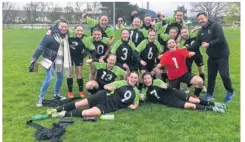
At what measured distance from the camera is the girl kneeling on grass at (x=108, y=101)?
6633 mm

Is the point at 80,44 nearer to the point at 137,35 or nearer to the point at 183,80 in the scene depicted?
the point at 137,35

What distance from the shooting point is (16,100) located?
26.2 ft

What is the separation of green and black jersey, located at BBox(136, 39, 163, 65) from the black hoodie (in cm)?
119

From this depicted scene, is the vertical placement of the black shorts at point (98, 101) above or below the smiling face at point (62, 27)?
below

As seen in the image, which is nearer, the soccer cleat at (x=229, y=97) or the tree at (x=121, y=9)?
the soccer cleat at (x=229, y=97)

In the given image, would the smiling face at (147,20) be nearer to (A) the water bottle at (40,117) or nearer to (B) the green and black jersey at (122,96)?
(B) the green and black jersey at (122,96)

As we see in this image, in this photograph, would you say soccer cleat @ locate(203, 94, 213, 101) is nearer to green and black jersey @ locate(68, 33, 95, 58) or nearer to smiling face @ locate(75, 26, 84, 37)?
green and black jersey @ locate(68, 33, 95, 58)

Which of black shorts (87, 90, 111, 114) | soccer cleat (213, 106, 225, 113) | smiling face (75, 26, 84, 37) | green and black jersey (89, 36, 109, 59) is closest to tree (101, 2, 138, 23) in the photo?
green and black jersey (89, 36, 109, 59)

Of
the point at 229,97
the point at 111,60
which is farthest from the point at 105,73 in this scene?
→ the point at 229,97

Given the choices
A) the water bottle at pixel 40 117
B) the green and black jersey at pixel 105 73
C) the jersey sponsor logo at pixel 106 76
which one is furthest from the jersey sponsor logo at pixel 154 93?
the water bottle at pixel 40 117

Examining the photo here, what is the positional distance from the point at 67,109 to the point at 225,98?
3.98 metres

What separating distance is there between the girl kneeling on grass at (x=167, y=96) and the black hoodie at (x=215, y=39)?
1.29 m

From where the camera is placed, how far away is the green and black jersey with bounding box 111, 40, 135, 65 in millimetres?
8078

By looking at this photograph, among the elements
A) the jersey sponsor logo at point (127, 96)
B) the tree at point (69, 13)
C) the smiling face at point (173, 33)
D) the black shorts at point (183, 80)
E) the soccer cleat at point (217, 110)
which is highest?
the tree at point (69, 13)
